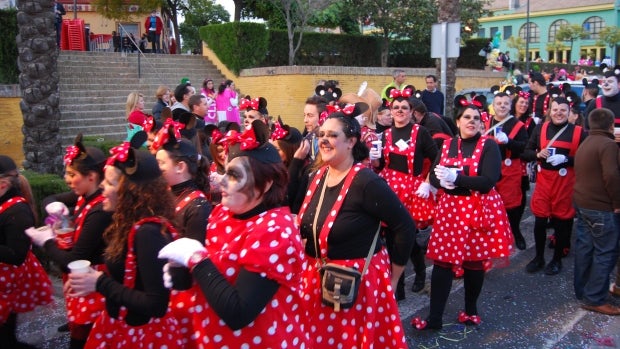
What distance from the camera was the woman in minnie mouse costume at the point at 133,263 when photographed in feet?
8.39

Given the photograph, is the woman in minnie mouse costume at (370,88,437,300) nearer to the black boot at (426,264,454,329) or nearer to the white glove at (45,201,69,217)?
the black boot at (426,264,454,329)

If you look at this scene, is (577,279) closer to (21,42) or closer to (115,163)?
(115,163)

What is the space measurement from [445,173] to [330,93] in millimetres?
3718

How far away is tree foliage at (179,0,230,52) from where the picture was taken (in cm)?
3169

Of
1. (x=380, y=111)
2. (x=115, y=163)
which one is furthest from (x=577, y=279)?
(x=115, y=163)

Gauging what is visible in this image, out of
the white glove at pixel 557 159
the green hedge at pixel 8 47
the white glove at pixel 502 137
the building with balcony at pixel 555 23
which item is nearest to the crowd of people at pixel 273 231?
the white glove at pixel 557 159

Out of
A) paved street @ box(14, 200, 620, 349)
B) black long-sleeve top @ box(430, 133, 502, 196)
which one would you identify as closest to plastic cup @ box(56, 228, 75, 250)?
paved street @ box(14, 200, 620, 349)

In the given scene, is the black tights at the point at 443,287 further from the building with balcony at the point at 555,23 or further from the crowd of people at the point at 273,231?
the building with balcony at the point at 555,23

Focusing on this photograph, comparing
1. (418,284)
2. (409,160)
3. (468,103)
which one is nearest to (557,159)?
(468,103)

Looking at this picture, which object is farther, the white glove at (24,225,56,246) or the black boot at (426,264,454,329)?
the black boot at (426,264,454,329)

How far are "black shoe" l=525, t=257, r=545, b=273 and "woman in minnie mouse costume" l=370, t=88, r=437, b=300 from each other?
1.47 meters

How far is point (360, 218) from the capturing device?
3201 millimetres

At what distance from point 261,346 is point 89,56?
1712cm

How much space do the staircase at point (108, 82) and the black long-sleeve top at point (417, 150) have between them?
9419 millimetres
